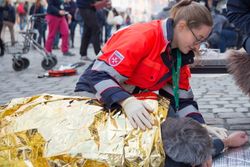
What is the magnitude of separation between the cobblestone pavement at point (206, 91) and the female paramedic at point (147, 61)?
1.11 metres

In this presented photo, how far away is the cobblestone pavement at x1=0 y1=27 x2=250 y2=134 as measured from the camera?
4.15 metres

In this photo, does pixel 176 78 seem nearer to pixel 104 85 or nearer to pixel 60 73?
pixel 104 85

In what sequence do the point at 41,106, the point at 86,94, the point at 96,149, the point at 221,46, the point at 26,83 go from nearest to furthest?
the point at 96,149, the point at 41,106, the point at 86,94, the point at 26,83, the point at 221,46

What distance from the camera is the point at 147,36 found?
8.79 ft

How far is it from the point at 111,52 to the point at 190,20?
463 millimetres

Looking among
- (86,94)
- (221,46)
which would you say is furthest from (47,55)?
(86,94)

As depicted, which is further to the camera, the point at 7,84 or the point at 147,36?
the point at 7,84

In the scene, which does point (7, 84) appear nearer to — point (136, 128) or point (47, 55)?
point (47, 55)

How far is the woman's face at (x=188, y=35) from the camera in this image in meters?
2.72

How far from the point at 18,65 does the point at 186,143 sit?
6.58m

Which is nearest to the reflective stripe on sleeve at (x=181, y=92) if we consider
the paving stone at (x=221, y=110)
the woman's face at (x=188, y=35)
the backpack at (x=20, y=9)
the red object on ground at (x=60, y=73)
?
the woman's face at (x=188, y=35)

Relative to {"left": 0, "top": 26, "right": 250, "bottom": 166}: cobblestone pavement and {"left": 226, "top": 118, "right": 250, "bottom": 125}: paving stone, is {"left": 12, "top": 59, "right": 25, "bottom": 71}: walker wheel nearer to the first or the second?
{"left": 0, "top": 26, "right": 250, "bottom": 166}: cobblestone pavement

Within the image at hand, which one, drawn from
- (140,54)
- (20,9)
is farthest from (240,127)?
(20,9)

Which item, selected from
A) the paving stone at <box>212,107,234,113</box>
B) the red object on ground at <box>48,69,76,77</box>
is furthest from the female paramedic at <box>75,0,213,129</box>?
the red object on ground at <box>48,69,76,77</box>
